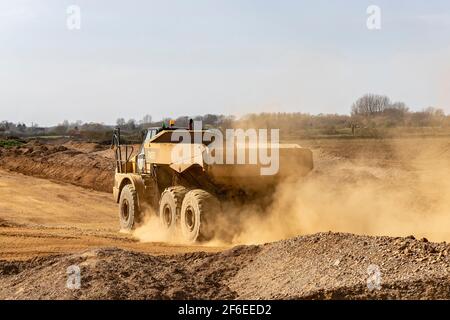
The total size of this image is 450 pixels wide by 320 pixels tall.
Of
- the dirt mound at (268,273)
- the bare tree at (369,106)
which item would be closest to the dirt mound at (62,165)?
the bare tree at (369,106)

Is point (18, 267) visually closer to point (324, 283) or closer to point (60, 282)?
point (60, 282)

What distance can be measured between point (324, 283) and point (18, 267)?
4.65 meters

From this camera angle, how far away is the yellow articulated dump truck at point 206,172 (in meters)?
12.3

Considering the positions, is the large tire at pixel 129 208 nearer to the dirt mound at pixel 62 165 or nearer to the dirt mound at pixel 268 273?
the dirt mound at pixel 268 273

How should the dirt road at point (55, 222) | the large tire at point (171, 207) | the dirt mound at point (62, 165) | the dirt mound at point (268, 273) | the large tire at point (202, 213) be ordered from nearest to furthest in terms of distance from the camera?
the dirt mound at point (268, 273)
the dirt road at point (55, 222)
the large tire at point (202, 213)
the large tire at point (171, 207)
the dirt mound at point (62, 165)

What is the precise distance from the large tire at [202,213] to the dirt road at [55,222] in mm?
469

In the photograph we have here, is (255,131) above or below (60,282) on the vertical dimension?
above

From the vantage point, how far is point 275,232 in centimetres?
1296

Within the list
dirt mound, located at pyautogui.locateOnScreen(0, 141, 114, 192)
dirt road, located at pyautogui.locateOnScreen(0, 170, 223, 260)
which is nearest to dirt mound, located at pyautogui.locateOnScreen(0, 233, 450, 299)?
dirt road, located at pyautogui.locateOnScreen(0, 170, 223, 260)

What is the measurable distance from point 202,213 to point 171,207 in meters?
1.31
